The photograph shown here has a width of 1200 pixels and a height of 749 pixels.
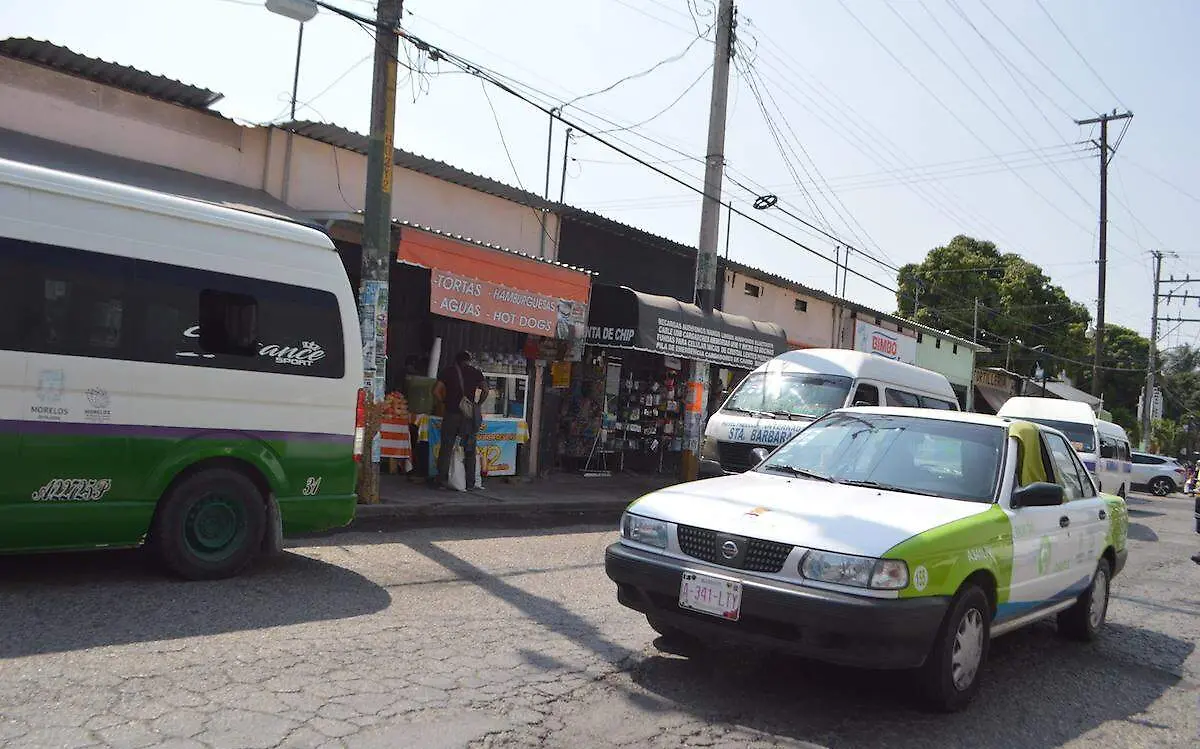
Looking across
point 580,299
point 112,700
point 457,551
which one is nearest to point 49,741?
point 112,700

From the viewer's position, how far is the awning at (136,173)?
30.7ft

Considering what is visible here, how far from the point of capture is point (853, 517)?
4801mm

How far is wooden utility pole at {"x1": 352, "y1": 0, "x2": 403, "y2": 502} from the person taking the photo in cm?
1038

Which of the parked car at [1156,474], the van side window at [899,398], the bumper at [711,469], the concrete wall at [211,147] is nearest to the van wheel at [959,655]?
the bumper at [711,469]

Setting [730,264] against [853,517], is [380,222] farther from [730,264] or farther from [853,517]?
[730,264]

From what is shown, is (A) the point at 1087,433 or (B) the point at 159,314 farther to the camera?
(A) the point at 1087,433

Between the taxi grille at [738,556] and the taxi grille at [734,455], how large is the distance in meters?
7.68

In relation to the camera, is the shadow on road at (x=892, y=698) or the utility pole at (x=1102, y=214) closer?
the shadow on road at (x=892, y=698)

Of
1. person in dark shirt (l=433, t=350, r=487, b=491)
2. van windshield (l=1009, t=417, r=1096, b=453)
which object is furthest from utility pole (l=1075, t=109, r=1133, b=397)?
person in dark shirt (l=433, t=350, r=487, b=491)

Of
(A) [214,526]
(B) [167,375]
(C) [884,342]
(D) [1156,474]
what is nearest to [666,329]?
(A) [214,526]

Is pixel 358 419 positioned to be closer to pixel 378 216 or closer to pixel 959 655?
pixel 378 216

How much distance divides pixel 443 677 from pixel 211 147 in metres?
9.22

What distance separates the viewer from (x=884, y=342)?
29.7m

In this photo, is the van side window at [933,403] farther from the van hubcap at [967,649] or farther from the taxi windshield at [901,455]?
the van hubcap at [967,649]
